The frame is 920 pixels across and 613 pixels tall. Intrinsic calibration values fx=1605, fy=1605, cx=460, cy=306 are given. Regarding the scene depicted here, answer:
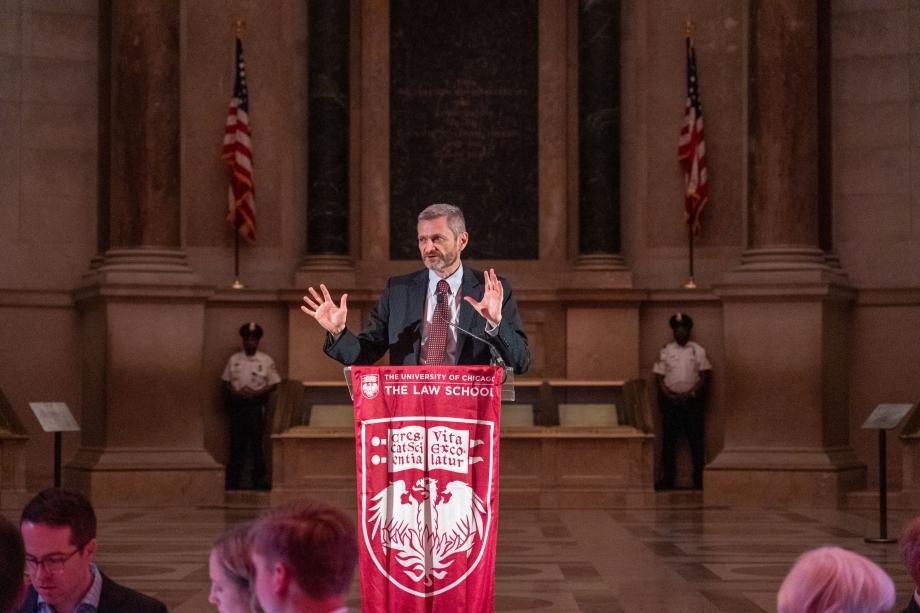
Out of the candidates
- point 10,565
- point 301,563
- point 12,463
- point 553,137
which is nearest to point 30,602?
point 10,565

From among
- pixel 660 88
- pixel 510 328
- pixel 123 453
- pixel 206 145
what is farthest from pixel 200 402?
pixel 510 328

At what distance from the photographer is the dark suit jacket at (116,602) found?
425 cm

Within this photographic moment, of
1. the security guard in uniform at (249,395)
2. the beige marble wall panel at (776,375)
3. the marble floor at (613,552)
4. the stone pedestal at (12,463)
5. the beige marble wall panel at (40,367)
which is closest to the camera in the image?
the marble floor at (613,552)

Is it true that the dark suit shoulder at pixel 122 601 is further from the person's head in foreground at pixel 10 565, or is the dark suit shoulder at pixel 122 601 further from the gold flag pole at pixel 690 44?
the gold flag pole at pixel 690 44

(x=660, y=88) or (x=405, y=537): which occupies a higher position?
(x=660, y=88)

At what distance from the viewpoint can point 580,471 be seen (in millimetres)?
16078

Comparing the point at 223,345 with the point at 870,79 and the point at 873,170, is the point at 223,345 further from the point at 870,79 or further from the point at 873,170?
the point at 870,79

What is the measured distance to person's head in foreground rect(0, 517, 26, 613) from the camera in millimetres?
3045

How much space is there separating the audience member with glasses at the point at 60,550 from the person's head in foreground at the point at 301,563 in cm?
136

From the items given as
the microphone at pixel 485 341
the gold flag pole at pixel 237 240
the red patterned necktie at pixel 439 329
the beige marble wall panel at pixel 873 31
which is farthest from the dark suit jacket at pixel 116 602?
the beige marble wall panel at pixel 873 31

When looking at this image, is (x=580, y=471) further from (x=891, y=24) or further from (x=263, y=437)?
(x=891, y=24)

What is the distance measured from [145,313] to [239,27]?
3.75m

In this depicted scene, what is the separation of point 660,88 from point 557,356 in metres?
3.32

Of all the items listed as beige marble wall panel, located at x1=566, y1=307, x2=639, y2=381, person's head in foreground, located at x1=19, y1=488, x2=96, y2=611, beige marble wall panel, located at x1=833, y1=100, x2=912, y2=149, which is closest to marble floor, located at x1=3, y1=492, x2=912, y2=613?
beige marble wall panel, located at x1=566, y1=307, x2=639, y2=381
